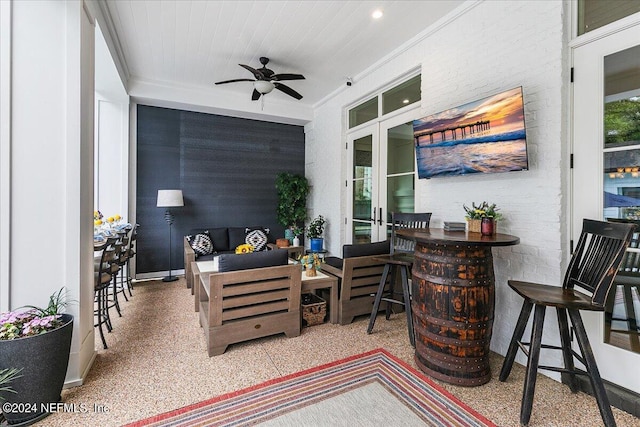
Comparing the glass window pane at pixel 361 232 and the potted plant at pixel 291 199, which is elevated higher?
the potted plant at pixel 291 199

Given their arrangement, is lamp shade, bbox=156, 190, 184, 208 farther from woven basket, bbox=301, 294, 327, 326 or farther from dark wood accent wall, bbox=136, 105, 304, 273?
woven basket, bbox=301, 294, 327, 326

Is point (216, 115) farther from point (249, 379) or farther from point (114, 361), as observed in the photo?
point (249, 379)

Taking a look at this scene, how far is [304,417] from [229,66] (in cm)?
425

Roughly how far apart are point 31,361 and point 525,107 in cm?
377

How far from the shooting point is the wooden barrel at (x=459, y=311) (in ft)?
6.56

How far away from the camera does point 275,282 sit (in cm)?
267

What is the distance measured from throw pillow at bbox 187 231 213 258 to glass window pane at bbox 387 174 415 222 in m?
2.80

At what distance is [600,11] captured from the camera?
2.01 meters

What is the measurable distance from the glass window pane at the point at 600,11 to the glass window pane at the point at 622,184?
34.9 inches

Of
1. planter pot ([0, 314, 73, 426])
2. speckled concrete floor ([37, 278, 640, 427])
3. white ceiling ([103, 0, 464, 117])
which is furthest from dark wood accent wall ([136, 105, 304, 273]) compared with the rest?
planter pot ([0, 314, 73, 426])

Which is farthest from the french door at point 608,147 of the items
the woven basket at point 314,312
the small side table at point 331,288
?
the woven basket at point 314,312

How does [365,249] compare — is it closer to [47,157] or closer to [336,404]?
[336,404]

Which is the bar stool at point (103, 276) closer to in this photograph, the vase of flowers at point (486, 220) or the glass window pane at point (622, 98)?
the vase of flowers at point (486, 220)

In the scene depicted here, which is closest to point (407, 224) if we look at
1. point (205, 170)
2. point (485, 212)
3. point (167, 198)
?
point (485, 212)
